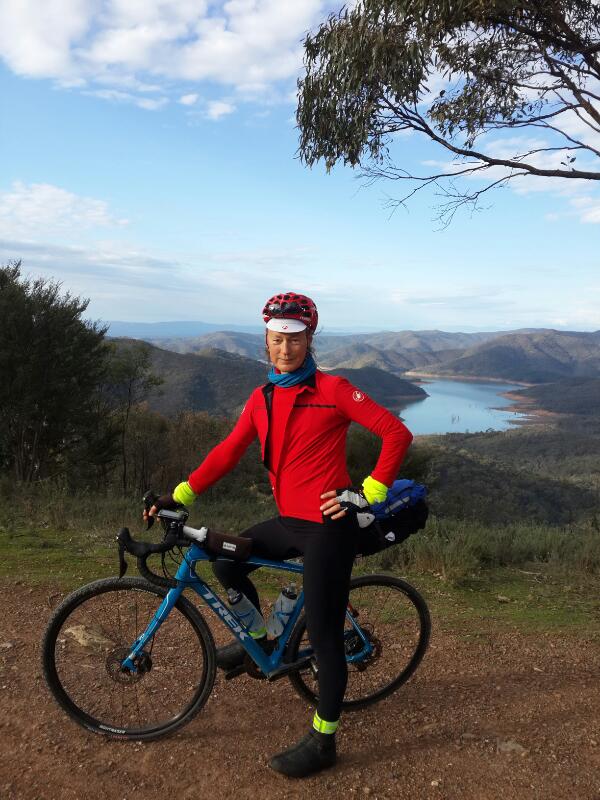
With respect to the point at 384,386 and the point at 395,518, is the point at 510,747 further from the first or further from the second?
the point at 384,386

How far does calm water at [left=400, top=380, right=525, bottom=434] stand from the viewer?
366ft

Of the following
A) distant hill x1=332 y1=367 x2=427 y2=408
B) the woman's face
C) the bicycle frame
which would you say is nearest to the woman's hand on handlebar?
the bicycle frame

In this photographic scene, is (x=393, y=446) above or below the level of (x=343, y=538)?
above

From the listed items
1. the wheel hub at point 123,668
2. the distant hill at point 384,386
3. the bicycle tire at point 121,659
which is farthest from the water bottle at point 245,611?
the distant hill at point 384,386

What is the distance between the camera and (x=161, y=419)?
3275 cm

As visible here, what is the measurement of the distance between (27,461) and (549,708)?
16906mm

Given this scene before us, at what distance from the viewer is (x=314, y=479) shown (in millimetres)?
2777

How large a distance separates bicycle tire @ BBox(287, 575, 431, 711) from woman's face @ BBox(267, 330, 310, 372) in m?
1.33

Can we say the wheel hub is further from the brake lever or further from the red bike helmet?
the red bike helmet

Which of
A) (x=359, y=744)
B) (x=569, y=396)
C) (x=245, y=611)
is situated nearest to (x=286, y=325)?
(x=245, y=611)

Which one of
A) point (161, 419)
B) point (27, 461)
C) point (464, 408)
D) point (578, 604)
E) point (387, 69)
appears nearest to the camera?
point (578, 604)

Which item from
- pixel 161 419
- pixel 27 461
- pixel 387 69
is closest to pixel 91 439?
pixel 27 461

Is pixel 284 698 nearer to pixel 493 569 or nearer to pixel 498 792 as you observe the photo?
pixel 498 792

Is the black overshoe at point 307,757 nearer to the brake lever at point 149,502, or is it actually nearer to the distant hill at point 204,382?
the brake lever at point 149,502
